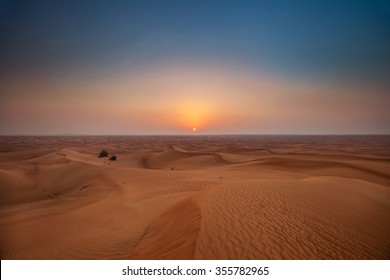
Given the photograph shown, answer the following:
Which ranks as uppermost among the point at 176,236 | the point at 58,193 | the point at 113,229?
the point at 176,236

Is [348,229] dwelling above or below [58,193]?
above

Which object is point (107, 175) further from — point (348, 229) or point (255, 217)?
point (348, 229)

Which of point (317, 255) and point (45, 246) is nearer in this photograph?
point (317, 255)

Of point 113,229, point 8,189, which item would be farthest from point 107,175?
point 113,229

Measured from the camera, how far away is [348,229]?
5.87m

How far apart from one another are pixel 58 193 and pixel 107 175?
3.68 metres

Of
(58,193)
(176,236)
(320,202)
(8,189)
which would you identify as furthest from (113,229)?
(8,189)

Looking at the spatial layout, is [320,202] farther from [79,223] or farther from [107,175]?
[107,175]

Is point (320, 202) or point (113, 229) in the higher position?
point (320, 202)

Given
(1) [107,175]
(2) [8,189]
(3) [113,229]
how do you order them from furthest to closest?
1. (1) [107,175]
2. (2) [8,189]
3. (3) [113,229]

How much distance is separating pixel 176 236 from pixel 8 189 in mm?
17440

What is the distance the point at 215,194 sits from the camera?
27.7 ft
